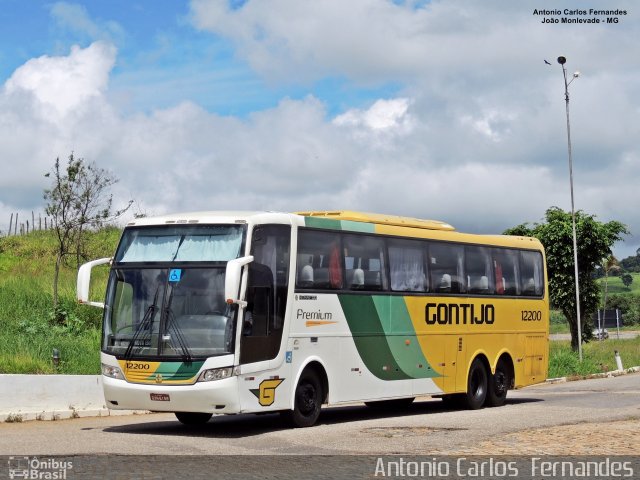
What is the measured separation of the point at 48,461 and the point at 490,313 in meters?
12.9

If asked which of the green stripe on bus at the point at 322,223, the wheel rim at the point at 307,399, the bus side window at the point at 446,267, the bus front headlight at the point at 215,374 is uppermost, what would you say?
the green stripe on bus at the point at 322,223

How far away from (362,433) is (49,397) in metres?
6.67

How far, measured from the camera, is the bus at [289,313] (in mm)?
16766

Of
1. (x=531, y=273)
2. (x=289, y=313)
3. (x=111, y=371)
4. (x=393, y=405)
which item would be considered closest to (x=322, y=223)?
(x=289, y=313)

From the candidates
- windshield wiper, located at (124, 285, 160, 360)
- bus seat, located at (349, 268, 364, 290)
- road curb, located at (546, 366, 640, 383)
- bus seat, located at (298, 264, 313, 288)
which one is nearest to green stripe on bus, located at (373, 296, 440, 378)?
bus seat, located at (349, 268, 364, 290)

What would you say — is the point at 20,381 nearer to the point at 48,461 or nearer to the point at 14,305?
the point at 48,461

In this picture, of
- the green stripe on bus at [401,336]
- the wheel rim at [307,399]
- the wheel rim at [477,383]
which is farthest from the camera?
the wheel rim at [477,383]

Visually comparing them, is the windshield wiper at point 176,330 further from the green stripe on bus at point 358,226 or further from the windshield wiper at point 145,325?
the green stripe on bus at point 358,226

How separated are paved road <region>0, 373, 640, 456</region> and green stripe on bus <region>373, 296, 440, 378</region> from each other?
0.90 metres

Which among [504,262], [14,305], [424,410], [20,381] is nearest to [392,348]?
[424,410]

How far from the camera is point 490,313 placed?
78.1 feet

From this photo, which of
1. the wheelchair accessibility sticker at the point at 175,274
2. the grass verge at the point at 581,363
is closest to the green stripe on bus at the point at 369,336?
the wheelchair accessibility sticker at the point at 175,274

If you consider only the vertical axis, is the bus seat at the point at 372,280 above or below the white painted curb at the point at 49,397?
above

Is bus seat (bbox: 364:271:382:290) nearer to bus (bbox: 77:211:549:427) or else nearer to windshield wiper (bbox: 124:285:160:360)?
bus (bbox: 77:211:549:427)
